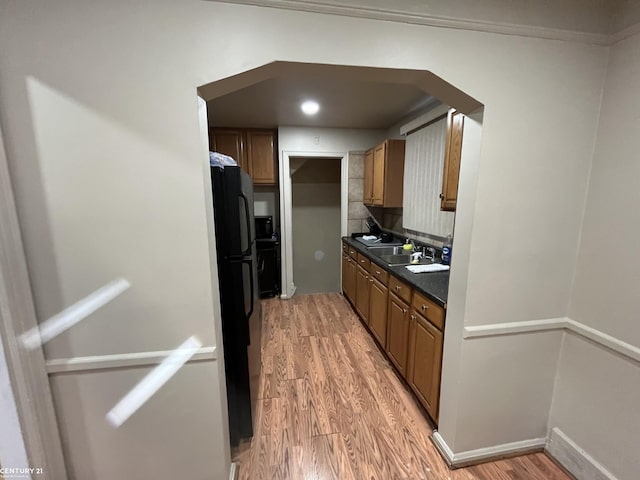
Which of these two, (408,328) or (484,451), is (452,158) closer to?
(408,328)

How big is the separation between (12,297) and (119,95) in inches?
32.6

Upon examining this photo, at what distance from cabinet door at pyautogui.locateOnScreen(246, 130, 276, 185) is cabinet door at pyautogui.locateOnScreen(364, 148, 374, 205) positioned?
1318 mm

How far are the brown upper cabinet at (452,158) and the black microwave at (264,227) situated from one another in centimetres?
260

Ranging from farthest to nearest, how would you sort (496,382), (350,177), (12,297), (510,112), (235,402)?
(350,177)
(235,402)
(496,382)
(510,112)
(12,297)

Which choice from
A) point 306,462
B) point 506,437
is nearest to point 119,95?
point 306,462

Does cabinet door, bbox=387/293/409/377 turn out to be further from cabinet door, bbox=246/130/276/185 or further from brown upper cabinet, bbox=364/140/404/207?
cabinet door, bbox=246/130/276/185

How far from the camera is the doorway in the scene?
442 centimetres

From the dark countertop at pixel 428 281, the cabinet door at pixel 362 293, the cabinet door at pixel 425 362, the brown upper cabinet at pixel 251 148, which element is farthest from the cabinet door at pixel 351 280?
the brown upper cabinet at pixel 251 148

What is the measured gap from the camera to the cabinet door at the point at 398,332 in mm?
2041

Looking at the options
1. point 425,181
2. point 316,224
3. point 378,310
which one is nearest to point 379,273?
point 378,310

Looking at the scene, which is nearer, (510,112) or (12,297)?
(12,297)

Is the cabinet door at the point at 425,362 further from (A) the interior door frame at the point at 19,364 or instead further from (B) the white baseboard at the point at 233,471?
(A) the interior door frame at the point at 19,364

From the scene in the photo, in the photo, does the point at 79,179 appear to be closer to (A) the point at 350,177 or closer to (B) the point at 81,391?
(B) the point at 81,391

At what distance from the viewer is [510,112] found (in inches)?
49.3
